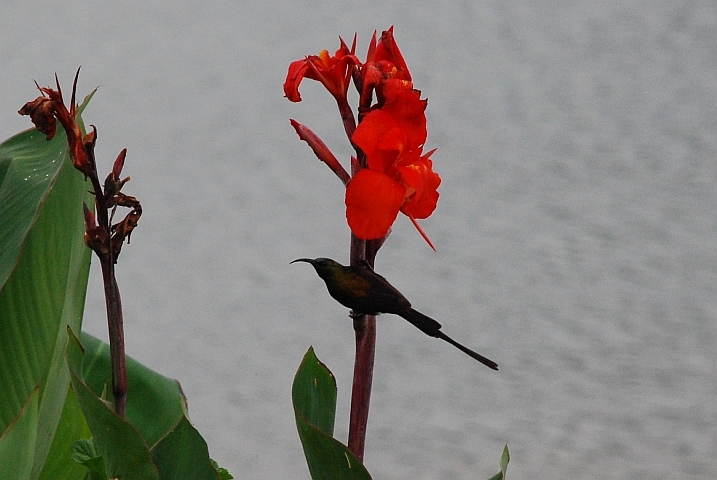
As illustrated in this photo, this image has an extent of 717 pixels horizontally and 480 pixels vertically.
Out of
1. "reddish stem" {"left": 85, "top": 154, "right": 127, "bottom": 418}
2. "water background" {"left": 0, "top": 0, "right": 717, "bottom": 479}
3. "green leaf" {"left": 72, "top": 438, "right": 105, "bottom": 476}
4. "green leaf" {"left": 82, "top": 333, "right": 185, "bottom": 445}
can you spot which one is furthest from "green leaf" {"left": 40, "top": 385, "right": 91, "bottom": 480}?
"water background" {"left": 0, "top": 0, "right": 717, "bottom": 479}

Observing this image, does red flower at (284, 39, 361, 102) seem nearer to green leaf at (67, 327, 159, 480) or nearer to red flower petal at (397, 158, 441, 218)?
red flower petal at (397, 158, 441, 218)

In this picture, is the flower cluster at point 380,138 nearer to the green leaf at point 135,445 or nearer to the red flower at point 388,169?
the red flower at point 388,169

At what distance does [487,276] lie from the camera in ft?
5.13

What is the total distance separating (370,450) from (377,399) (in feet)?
0.31

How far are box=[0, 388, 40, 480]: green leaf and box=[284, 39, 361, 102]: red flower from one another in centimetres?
19

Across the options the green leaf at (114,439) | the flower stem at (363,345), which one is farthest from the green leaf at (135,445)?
the flower stem at (363,345)

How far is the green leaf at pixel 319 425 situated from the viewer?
1.14 feet

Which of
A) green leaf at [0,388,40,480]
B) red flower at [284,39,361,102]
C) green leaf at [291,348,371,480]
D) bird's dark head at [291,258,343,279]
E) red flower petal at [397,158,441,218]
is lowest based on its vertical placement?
green leaf at [0,388,40,480]

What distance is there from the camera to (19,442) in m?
0.40

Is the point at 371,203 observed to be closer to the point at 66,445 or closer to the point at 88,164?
the point at 88,164

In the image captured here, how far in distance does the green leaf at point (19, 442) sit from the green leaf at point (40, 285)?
5 cm

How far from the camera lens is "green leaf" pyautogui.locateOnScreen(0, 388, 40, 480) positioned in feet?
1.30

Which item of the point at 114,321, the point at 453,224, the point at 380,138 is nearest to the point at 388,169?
the point at 380,138

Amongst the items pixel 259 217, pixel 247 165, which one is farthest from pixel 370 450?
pixel 247 165
